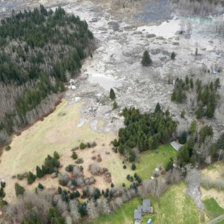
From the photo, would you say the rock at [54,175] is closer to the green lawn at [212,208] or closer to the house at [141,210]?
the house at [141,210]

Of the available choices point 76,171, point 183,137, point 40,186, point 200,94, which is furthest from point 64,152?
point 200,94

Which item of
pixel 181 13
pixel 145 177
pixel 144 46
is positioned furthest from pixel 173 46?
pixel 145 177

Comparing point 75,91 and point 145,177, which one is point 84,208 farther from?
point 75,91

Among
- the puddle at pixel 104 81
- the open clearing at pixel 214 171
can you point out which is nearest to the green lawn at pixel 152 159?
the open clearing at pixel 214 171

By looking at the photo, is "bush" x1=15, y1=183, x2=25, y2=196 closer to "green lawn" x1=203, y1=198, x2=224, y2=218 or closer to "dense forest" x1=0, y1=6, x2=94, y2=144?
"dense forest" x1=0, y1=6, x2=94, y2=144

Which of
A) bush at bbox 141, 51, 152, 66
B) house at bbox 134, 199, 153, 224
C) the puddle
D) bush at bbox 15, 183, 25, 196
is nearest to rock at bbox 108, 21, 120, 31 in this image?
bush at bbox 141, 51, 152, 66

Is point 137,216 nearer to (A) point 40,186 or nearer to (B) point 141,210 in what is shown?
(B) point 141,210

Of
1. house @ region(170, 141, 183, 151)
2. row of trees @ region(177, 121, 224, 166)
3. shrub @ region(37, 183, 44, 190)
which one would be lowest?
shrub @ region(37, 183, 44, 190)
